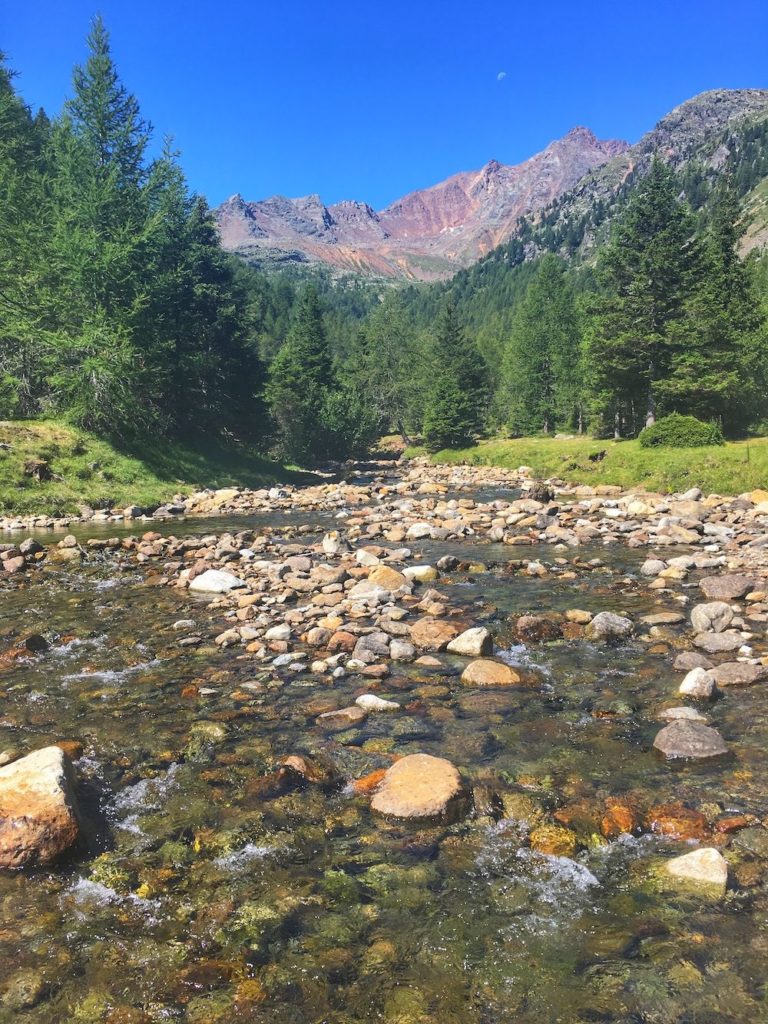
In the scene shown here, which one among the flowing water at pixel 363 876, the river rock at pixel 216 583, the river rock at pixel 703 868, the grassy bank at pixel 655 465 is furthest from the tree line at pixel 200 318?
the river rock at pixel 703 868

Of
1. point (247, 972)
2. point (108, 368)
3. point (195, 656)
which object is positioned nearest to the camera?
point (247, 972)

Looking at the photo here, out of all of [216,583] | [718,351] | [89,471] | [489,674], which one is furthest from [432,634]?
[718,351]

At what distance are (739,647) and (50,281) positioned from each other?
4170 cm

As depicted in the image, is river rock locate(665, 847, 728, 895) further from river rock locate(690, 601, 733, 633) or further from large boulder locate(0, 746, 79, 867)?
river rock locate(690, 601, 733, 633)

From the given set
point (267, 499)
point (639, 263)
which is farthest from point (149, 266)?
point (639, 263)

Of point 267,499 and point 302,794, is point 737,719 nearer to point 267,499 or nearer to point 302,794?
point 302,794

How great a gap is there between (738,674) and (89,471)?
1194 inches

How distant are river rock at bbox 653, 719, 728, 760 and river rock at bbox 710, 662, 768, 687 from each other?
1755 mm

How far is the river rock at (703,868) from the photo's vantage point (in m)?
4.64

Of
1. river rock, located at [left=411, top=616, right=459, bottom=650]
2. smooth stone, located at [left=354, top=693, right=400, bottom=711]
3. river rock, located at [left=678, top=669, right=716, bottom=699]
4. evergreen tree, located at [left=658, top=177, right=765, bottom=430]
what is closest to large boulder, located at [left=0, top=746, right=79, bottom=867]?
smooth stone, located at [left=354, top=693, right=400, bottom=711]

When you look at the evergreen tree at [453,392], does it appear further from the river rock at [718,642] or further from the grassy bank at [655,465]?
the river rock at [718,642]

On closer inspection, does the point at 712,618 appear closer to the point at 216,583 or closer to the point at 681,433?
the point at 216,583

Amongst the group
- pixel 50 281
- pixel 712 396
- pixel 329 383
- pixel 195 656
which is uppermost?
pixel 50 281

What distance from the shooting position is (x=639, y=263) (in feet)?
148
